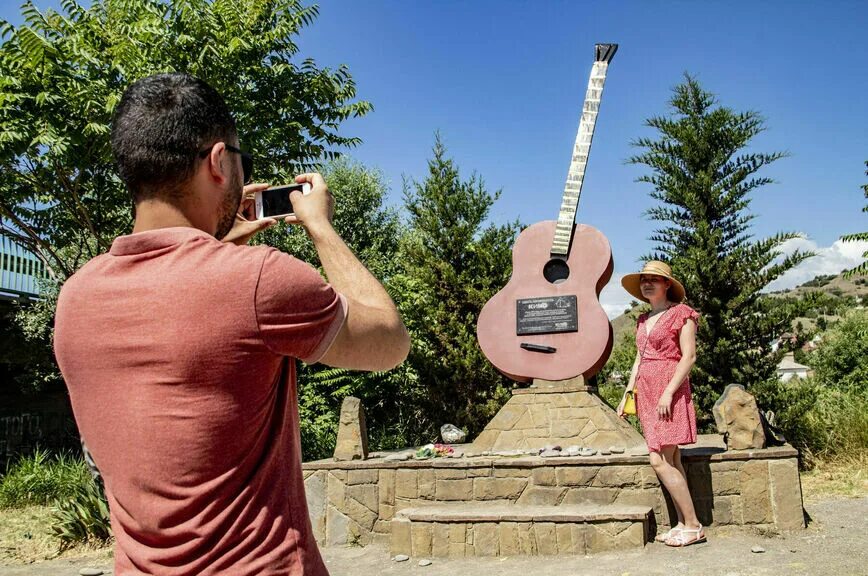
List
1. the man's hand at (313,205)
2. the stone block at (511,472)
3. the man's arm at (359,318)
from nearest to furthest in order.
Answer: the man's arm at (359,318), the man's hand at (313,205), the stone block at (511,472)

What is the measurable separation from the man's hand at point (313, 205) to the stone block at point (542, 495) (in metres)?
5.43

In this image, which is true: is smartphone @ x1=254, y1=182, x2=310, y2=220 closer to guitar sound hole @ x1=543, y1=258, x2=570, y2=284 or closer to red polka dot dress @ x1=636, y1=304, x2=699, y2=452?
red polka dot dress @ x1=636, y1=304, x2=699, y2=452

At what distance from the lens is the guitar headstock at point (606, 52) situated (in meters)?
8.57

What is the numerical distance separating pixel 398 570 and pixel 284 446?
5104 mm

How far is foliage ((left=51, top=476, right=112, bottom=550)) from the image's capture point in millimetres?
7664

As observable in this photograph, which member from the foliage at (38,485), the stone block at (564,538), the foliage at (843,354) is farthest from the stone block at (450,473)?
the foliage at (843,354)

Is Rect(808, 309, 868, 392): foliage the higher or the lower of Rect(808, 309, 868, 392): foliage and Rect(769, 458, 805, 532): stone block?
the higher

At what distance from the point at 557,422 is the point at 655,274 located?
7.09 ft

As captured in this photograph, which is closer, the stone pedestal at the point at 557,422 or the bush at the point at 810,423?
the stone pedestal at the point at 557,422

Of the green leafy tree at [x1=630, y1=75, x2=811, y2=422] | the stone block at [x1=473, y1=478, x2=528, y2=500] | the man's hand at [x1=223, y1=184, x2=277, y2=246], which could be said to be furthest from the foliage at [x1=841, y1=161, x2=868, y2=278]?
the man's hand at [x1=223, y1=184, x2=277, y2=246]

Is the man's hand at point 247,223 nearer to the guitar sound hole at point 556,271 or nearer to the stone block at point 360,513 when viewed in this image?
the stone block at point 360,513

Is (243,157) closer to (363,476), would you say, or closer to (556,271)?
(363,476)

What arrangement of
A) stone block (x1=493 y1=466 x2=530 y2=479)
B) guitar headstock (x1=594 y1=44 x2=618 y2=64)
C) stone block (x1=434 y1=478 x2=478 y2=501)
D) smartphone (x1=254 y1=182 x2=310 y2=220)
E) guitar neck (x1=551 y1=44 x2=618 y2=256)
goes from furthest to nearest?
guitar headstock (x1=594 y1=44 x2=618 y2=64) < guitar neck (x1=551 y1=44 x2=618 y2=256) < stone block (x1=434 y1=478 x2=478 y2=501) < stone block (x1=493 y1=466 x2=530 y2=479) < smartphone (x1=254 y1=182 x2=310 y2=220)

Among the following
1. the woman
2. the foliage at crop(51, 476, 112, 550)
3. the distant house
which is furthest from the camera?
the distant house
